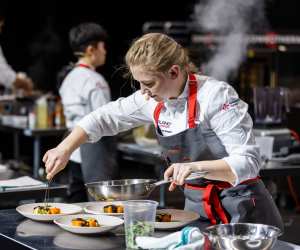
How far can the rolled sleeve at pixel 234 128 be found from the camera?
2512mm

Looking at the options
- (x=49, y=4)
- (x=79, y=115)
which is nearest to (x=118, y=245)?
(x=79, y=115)

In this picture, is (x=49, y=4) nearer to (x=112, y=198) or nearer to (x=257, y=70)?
(x=257, y=70)

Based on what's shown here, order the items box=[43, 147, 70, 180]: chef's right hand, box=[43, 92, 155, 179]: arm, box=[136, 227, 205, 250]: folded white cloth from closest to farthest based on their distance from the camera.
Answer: box=[136, 227, 205, 250]: folded white cloth → box=[43, 147, 70, 180]: chef's right hand → box=[43, 92, 155, 179]: arm

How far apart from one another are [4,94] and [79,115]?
2465 millimetres

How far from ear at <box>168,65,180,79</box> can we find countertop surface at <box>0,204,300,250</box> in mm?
537

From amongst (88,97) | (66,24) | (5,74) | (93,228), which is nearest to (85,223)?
(93,228)

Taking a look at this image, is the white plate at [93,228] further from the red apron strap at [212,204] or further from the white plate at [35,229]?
the red apron strap at [212,204]

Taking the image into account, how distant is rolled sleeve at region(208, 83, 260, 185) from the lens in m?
2.51

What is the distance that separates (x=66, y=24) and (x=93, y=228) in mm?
7210

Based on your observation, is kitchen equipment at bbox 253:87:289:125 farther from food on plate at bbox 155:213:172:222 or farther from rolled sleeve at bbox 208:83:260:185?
food on plate at bbox 155:213:172:222

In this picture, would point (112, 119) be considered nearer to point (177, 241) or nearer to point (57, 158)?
point (57, 158)

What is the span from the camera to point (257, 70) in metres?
7.44

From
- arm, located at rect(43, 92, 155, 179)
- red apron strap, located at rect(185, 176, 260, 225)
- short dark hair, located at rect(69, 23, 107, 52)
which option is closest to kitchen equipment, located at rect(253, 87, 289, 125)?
short dark hair, located at rect(69, 23, 107, 52)

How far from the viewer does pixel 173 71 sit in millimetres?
2650
